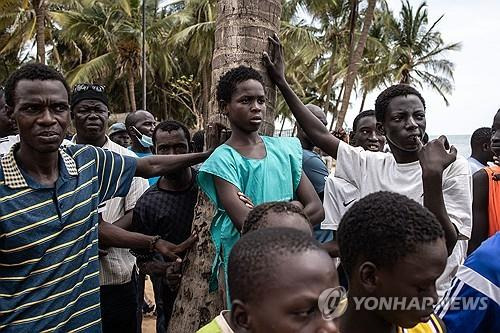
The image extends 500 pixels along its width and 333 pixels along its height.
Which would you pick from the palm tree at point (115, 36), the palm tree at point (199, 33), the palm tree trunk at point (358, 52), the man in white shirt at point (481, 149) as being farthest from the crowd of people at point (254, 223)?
the palm tree at point (115, 36)

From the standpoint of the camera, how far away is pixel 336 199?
3.31 metres

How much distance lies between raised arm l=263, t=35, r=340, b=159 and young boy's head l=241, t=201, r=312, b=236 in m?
1.12

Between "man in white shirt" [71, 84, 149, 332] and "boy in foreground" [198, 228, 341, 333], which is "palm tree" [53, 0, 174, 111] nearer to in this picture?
"man in white shirt" [71, 84, 149, 332]

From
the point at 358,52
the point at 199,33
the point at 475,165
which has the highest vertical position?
the point at 199,33

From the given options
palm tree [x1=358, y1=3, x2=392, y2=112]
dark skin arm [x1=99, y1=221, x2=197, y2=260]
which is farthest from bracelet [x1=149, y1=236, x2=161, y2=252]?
palm tree [x1=358, y1=3, x2=392, y2=112]

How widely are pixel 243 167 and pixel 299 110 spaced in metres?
0.81

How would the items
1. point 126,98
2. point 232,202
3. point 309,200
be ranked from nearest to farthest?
point 232,202 → point 309,200 → point 126,98

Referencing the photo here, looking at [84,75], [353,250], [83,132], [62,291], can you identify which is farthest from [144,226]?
[84,75]

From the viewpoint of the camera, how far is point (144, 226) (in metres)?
3.56

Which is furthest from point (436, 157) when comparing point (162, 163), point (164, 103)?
point (164, 103)

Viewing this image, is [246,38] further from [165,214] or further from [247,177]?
[165,214]

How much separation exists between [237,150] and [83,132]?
1.71 metres

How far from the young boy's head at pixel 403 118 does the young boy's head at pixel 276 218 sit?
3.17 feet

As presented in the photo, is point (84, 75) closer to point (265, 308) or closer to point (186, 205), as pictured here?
point (186, 205)
